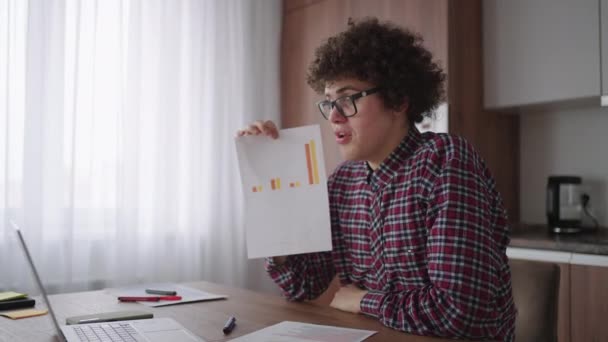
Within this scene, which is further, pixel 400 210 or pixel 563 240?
pixel 563 240

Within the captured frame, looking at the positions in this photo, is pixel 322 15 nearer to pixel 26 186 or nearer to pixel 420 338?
pixel 26 186

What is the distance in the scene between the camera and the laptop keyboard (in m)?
0.93

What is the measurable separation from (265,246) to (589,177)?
1988mm

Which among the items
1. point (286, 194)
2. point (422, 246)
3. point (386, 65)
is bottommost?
point (422, 246)

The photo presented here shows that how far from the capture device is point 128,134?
2602mm

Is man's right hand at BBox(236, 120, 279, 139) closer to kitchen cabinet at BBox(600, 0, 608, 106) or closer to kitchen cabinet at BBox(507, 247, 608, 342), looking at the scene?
kitchen cabinet at BBox(507, 247, 608, 342)

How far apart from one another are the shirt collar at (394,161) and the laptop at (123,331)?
60 cm

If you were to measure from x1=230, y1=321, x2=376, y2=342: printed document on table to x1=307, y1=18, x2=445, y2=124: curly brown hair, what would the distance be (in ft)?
1.98

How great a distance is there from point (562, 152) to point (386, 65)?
1747 millimetres

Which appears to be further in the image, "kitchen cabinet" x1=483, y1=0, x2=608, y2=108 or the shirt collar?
"kitchen cabinet" x1=483, y1=0, x2=608, y2=108

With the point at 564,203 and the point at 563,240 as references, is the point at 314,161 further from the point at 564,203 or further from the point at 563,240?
the point at 564,203

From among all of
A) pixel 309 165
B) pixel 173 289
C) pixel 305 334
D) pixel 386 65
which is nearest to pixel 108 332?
pixel 305 334

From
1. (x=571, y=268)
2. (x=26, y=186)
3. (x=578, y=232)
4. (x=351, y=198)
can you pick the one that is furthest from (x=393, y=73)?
(x=26, y=186)

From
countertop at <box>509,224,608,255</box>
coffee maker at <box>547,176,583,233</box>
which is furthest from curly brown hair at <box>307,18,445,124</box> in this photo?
coffee maker at <box>547,176,583,233</box>
